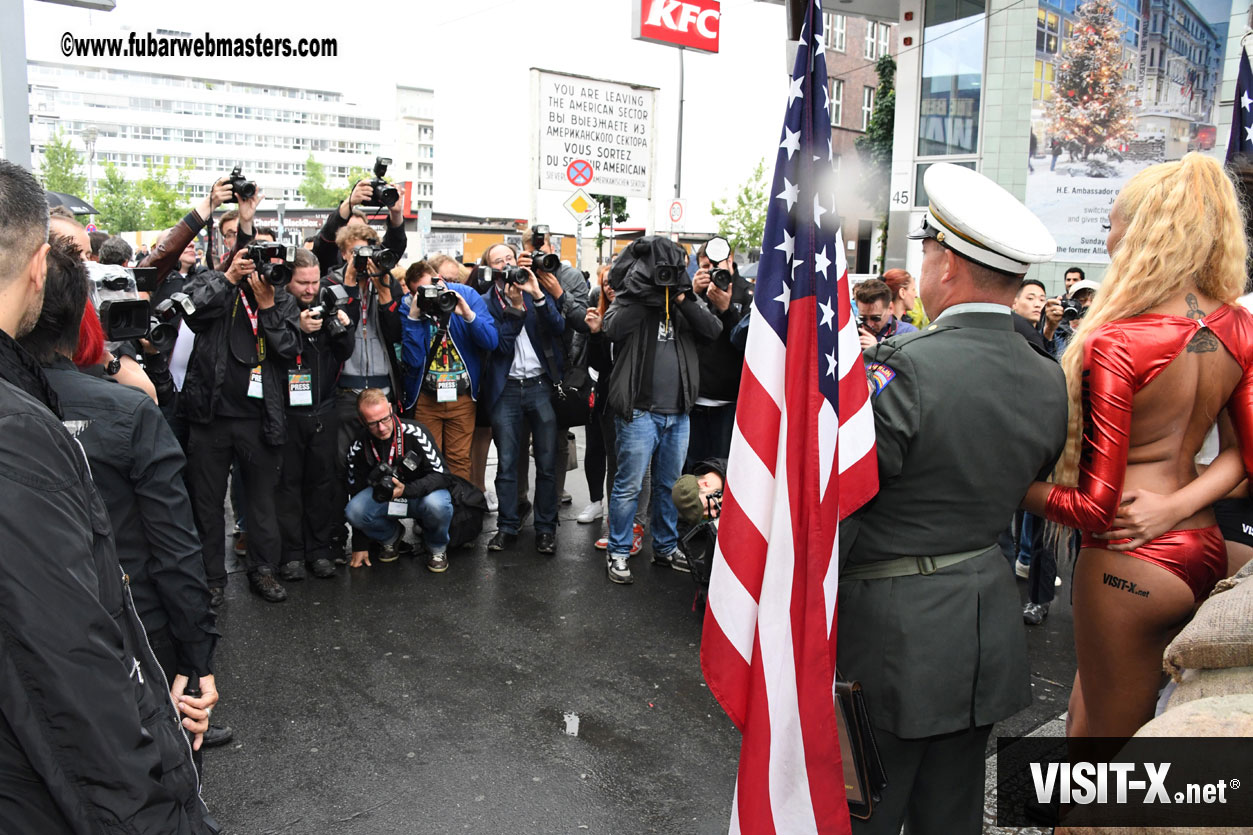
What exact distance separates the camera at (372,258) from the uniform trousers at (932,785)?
4.85m

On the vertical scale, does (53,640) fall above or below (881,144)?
below

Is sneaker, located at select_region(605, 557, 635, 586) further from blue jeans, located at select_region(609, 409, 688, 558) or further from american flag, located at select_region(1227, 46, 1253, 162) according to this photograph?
american flag, located at select_region(1227, 46, 1253, 162)

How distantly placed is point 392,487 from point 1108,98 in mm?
13045

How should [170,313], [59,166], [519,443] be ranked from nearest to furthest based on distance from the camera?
[170,313], [519,443], [59,166]

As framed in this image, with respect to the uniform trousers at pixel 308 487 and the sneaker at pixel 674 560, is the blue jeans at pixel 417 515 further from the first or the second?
the sneaker at pixel 674 560

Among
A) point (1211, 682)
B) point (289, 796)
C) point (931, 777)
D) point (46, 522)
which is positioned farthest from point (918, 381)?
point (289, 796)

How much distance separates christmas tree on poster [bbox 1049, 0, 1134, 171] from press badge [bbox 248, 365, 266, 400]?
13.1 metres

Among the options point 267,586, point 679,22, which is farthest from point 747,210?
point 267,586

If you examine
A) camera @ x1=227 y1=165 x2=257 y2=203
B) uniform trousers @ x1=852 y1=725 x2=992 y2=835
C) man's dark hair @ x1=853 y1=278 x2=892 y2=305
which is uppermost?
camera @ x1=227 y1=165 x2=257 y2=203

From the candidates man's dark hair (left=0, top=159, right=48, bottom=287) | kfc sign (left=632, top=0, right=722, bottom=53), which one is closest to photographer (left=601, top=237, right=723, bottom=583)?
man's dark hair (left=0, top=159, right=48, bottom=287)

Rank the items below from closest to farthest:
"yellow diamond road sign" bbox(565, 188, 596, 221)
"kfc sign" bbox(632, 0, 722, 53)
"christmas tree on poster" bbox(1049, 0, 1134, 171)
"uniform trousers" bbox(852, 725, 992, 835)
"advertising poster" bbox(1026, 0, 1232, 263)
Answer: "uniform trousers" bbox(852, 725, 992, 835) < "yellow diamond road sign" bbox(565, 188, 596, 221) < "advertising poster" bbox(1026, 0, 1232, 263) < "christmas tree on poster" bbox(1049, 0, 1134, 171) < "kfc sign" bbox(632, 0, 722, 53)

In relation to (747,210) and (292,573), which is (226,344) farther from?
(747,210)

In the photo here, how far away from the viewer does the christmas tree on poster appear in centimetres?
1421

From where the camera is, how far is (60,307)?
2.36 m
